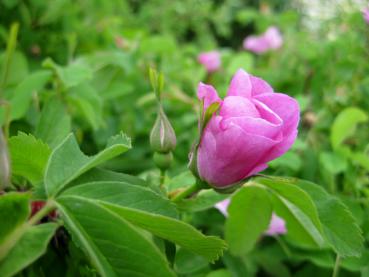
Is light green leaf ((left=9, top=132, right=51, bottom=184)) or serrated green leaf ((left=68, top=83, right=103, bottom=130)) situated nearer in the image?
light green leaf ((left=9, top=132, right=51, bottom=184))

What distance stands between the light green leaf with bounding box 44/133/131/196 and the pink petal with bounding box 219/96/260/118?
0.30ft

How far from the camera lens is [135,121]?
1.11 meters

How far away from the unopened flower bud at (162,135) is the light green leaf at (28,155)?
0.37 feet

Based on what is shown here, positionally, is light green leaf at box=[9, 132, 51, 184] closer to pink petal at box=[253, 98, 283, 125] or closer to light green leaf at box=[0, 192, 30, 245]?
light green leaf at box=[0, 192, 30, 245]

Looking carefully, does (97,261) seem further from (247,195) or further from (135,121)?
(135,121)

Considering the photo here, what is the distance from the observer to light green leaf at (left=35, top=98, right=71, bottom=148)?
1.93 ft

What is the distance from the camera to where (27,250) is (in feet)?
1.25

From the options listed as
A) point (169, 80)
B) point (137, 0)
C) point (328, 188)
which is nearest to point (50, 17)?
point (169, 80)

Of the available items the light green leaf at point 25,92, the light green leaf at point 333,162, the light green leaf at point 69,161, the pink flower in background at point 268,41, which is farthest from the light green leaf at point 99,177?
the pink flower in background at point 268,41

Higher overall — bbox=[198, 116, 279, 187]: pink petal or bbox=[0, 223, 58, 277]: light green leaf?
bbox=[198, 116, 279, 187]: pink petal

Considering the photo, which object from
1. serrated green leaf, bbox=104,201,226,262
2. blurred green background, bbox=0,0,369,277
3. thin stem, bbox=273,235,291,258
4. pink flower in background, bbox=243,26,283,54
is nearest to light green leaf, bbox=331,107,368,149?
blurred green background, bbox=0,0,369,277

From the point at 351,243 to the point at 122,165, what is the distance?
0.63 m

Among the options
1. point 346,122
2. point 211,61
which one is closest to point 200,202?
point 346,122

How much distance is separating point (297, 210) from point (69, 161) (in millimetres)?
269
